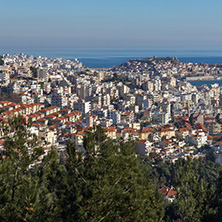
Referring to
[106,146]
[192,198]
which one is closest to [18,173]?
[106,146]

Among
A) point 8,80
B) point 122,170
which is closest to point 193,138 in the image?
point 8,80

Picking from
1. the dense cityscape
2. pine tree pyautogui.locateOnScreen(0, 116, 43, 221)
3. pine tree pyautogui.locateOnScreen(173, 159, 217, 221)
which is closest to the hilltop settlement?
the dense cityscape

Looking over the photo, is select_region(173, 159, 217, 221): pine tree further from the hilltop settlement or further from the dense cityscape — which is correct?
the hilltop settlement

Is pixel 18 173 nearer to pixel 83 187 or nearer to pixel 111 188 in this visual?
pixel 83 187

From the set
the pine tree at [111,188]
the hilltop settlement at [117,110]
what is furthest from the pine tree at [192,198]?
the hilltop settlement at [117,110]

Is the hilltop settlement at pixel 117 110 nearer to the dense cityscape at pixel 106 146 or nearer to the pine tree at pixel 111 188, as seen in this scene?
the dense cityscape at pixel 106 146
